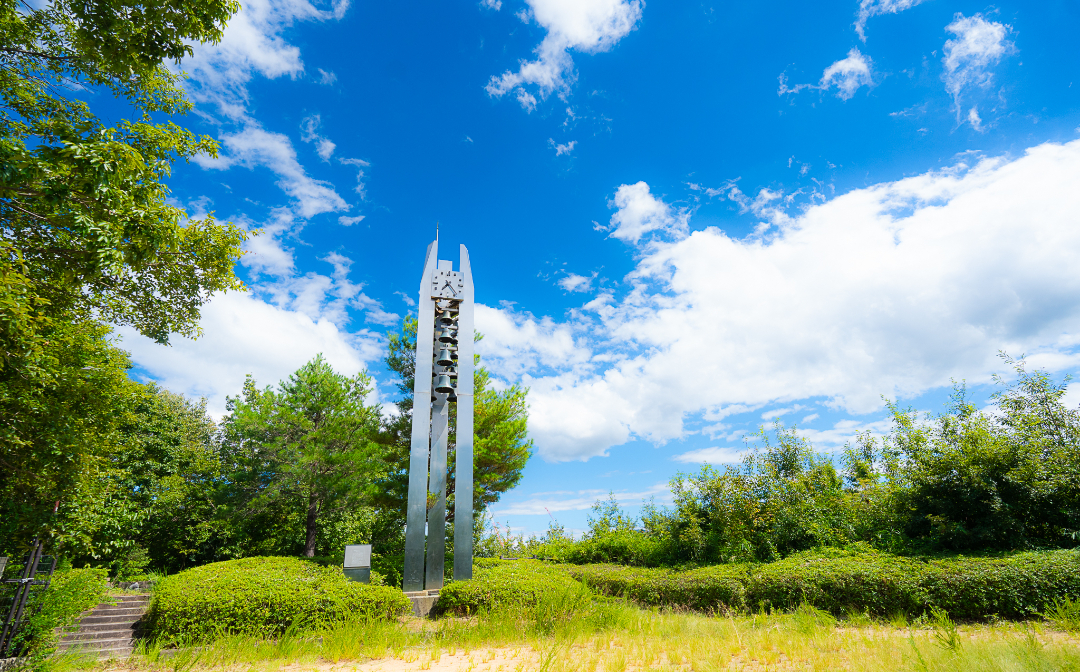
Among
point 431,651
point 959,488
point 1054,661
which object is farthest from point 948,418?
point 431,651

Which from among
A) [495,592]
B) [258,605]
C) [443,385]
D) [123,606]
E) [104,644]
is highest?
[443,385]

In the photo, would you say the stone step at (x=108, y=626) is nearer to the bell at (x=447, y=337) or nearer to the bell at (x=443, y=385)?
the bell at (x=443, y=385)

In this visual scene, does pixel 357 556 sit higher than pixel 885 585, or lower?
higher

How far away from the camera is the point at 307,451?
44.5 ft

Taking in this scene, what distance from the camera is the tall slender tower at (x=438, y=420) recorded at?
9148 mm

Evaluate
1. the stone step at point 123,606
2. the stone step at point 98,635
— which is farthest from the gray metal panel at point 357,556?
the stone step at point 123,606

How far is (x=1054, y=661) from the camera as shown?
12.2 feet

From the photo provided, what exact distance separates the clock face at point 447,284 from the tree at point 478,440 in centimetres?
376

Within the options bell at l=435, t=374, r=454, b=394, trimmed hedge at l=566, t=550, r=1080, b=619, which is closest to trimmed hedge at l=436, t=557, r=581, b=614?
trimmed hedge at l=566, t=550, r=1080, b=619

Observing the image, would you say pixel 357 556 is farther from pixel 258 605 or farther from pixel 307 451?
pixel 307 451

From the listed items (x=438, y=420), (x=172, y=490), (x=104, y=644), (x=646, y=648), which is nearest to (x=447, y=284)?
(x=438, y=420)

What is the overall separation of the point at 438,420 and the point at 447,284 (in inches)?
118

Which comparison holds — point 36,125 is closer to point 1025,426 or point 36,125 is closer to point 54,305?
point 54,305

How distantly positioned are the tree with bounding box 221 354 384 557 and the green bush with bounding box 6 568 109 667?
613 cm
